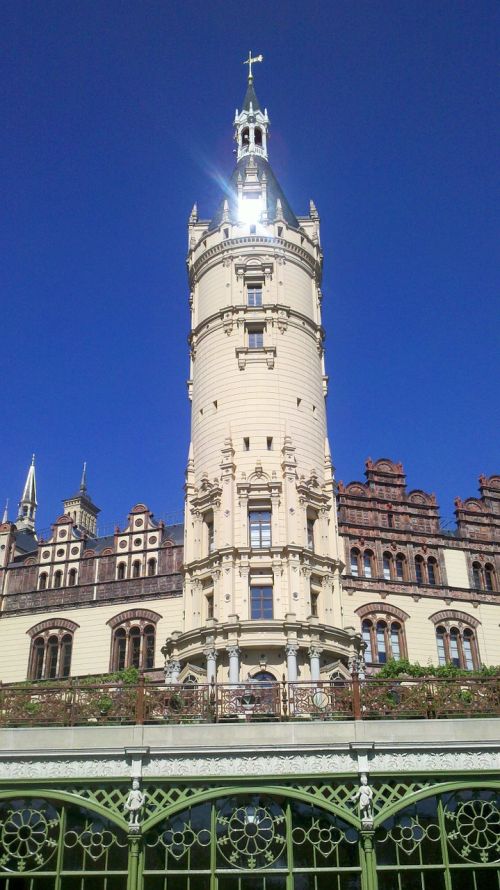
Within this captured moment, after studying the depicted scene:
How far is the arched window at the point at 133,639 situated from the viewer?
134 feet

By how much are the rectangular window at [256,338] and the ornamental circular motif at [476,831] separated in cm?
2756

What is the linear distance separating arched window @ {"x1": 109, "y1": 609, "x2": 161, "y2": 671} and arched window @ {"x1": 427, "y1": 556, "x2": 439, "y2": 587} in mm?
14540

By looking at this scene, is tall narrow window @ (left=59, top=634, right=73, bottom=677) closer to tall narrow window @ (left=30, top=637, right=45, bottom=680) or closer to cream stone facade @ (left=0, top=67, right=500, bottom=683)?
cream stone facade @ (left=0, top=67, right=500, bottom=683)

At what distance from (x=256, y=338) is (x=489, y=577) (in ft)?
60.6

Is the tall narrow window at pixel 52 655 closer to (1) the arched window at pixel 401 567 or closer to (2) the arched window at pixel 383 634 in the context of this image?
(2) the arched window at pixel 383 634

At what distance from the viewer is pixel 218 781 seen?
15211 mm

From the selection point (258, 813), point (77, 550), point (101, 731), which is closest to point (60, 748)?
point (101, 731)

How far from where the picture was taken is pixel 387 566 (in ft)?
141

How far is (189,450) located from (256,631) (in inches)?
423

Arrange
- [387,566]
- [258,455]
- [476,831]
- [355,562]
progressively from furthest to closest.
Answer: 1. [387,566]
2. [355,562]
3. [258,455]
4. [476,831]

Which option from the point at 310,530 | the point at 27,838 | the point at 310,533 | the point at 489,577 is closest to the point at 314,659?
the point at 310,533

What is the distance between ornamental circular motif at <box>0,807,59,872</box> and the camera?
15195 mm

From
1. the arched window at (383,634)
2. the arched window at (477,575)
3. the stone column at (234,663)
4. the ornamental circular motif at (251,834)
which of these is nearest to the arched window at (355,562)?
the arched window at (383,634)

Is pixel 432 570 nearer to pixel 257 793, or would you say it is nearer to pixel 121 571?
pixel 121 571
